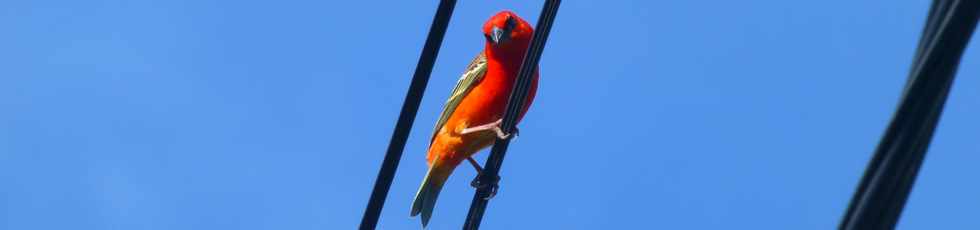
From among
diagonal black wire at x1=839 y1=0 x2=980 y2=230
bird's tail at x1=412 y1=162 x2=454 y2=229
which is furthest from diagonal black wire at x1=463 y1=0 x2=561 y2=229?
bird's tail at x1=412 y1=162 x2=454 y2=229

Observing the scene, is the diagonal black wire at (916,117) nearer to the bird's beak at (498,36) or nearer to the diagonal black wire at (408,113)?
the diagonal black wire at (408,113)

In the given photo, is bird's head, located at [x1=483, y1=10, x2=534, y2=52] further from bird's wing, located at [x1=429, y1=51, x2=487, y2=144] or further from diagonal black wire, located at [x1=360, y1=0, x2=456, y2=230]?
diagonal black wire, located at [x1=360, y1=0, x2=456, y2=230]

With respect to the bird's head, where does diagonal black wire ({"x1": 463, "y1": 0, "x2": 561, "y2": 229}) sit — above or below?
below

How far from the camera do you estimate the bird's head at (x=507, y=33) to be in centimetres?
741

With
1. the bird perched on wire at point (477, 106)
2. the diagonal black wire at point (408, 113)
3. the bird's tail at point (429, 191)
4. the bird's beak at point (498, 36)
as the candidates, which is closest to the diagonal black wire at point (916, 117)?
the diagonal black wire at point (408, 113)

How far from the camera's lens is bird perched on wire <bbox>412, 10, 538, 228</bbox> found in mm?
6941

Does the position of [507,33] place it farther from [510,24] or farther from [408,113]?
[408,113]

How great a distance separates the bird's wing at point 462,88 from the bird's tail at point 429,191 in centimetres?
27

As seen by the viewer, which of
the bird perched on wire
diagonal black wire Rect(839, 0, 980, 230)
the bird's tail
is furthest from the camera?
the bird's tail

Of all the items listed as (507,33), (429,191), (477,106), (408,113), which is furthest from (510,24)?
(408,113)

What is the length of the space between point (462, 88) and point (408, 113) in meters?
3.58

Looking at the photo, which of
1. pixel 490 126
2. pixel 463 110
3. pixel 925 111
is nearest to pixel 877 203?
pixel 925 111

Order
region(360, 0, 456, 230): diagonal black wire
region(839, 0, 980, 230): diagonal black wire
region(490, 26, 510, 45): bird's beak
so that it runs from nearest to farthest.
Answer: region(839, 0, 980, 230): diagonal black wire, region(360, 0, 456, 230): diagonal black wire, region(490, 26, 510, 45): bird's beak

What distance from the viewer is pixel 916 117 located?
1.73 meters
